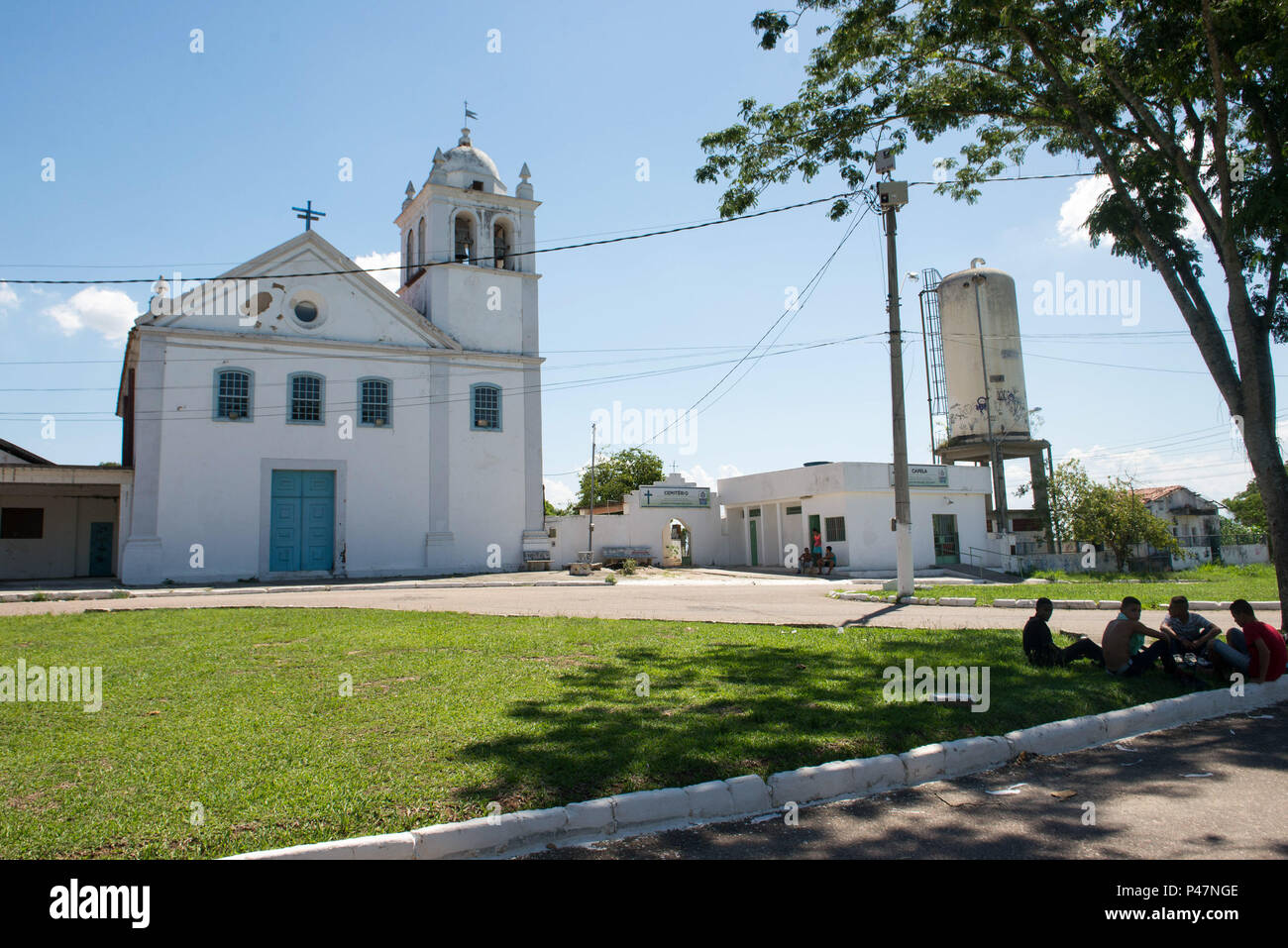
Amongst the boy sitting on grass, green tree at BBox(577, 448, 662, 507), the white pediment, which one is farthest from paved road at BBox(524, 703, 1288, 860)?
green tree at BBox(577, 448, 662, 507)

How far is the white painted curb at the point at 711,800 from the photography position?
13.4 ft

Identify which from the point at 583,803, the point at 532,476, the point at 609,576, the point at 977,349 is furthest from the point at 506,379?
the point at 583,803

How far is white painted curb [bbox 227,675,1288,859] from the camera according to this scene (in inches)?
160

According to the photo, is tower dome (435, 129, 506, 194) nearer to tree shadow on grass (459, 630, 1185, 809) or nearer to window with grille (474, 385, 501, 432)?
window with grille (474, 385, 501, 432)

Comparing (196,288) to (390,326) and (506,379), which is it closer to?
(390,326)

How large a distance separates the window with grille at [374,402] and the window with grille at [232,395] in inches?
136

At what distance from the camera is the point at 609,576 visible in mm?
27328

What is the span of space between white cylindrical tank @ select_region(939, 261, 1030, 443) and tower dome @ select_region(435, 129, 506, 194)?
2049 cm

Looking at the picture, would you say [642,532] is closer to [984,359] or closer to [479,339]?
[479,339]

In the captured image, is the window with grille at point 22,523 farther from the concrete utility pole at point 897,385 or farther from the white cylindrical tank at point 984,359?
the white cylindrical tank at point 984,359

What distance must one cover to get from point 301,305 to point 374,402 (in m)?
3.94
